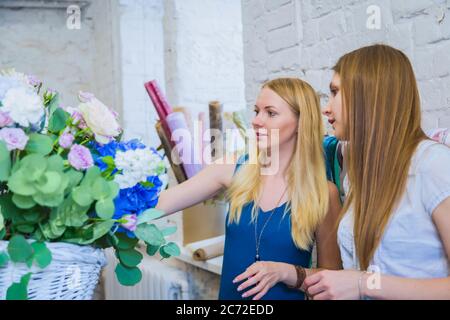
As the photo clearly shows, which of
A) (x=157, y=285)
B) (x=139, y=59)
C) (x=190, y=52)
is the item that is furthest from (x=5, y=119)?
(x=139, y=59)

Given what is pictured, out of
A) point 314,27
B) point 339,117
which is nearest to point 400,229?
point 339,117

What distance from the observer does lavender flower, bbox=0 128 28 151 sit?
629 mm

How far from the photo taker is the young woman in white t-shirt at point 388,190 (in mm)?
919

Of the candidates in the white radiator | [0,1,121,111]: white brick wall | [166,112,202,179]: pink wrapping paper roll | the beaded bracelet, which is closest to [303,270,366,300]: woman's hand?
the beaded bracelet

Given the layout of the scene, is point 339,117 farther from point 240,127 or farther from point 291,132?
point 240,127

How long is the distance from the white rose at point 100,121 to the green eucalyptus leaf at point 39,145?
7 centimetres

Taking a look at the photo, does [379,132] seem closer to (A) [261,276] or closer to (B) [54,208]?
(A) [261,276]

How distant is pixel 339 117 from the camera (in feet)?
3.53

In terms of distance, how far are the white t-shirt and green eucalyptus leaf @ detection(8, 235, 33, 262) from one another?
0.68 m

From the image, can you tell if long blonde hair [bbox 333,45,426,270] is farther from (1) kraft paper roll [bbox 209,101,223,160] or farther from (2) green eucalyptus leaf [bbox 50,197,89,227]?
(1) kraft paper roll [bbox 209,101,223,160]

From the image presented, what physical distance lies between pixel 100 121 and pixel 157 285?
179 cm

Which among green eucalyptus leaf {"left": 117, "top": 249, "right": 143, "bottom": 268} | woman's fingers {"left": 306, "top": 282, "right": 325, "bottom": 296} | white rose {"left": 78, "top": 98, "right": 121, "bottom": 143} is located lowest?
woman's fingers {"left": 306, "top": 282, "right": 325, "bottom": 296}

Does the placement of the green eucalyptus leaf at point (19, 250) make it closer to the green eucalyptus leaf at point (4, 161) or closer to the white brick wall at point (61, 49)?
the green eucalyptus leaf at point (4, 161)

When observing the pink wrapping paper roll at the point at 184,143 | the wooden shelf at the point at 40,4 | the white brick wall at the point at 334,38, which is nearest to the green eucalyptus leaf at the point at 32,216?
the white brick wall at the point at 334,38
